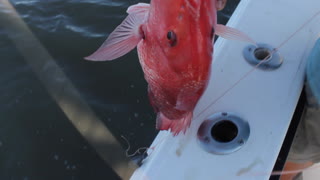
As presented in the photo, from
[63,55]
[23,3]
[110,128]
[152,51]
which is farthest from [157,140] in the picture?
[23,3]

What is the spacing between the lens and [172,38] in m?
0.64

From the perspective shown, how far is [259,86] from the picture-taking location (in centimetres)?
146

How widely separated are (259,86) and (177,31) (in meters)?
0.93

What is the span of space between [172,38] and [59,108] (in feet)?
8.40

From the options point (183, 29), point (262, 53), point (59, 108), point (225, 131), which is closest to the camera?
point (183, 29)

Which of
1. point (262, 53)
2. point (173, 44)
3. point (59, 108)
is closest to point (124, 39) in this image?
point (173, 44)

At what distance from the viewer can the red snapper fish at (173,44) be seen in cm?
62

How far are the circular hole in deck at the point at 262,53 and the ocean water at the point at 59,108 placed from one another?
1547 mm

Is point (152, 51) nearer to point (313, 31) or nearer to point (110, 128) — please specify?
point (313, 31)

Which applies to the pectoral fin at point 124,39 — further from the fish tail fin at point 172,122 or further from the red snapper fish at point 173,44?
the fish tail fin at point 172,122

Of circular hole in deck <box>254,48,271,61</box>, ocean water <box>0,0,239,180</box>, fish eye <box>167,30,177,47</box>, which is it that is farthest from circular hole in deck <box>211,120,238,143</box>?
ocean water <box>0,0,239,180</box>

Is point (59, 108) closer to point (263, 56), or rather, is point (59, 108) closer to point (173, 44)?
point (263, 56)

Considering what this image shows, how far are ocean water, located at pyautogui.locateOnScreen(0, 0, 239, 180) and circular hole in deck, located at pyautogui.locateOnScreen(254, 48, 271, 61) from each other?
1547mm

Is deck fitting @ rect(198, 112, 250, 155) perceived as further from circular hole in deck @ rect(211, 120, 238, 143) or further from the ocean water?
the ocean water
